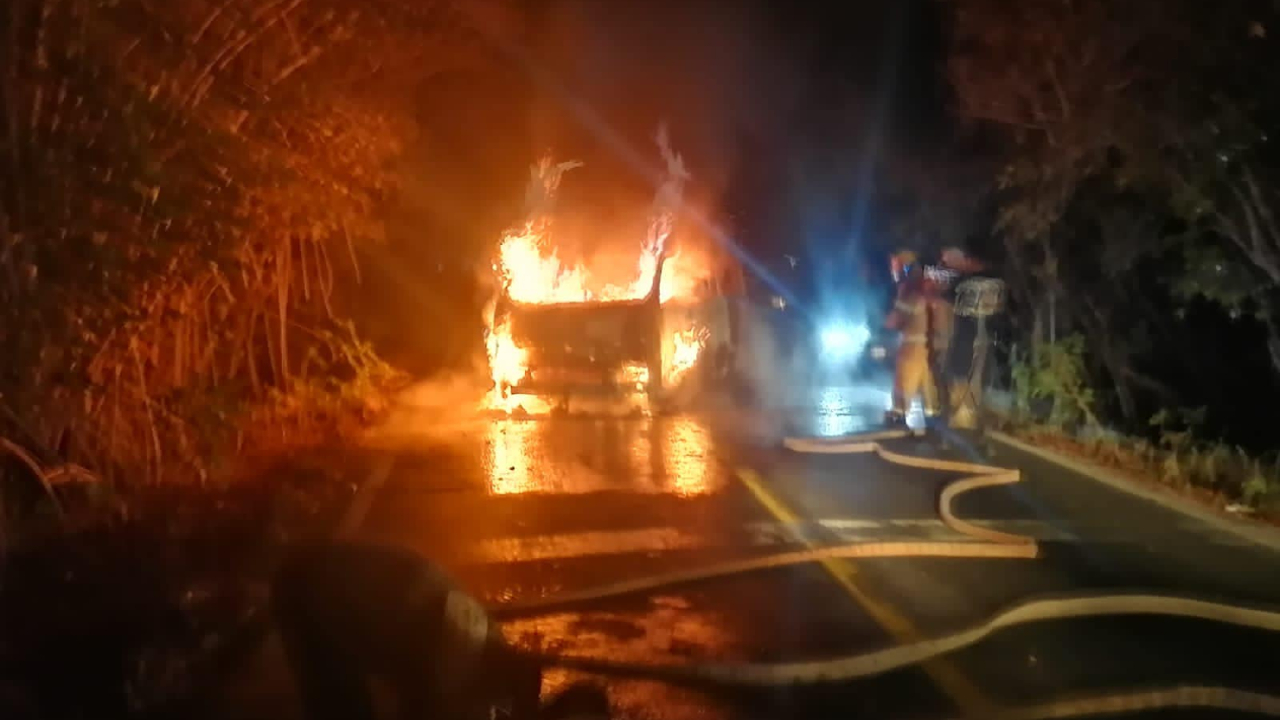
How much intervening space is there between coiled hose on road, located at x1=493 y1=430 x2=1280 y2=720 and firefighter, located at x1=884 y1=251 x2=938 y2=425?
3160 mm

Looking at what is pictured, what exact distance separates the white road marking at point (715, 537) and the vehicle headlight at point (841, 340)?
524 inches

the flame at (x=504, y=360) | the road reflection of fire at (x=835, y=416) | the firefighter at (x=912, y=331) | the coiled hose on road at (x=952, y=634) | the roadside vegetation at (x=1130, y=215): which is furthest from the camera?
the flame at (x=504, y=360)

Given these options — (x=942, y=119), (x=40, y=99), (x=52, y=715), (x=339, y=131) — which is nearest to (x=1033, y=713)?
(x=52, y=715)

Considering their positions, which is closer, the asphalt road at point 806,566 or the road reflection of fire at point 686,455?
the asphalt road at point 806,566

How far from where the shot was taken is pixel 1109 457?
492 inches

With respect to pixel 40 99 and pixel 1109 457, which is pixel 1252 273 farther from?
pixel 40 99

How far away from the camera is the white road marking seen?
828cm

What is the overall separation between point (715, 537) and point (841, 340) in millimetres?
14495

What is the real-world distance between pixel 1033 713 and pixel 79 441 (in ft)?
25.1

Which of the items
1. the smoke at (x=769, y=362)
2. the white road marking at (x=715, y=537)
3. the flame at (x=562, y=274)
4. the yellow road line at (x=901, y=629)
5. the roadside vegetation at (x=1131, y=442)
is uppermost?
the flame at (x=562, y=274)

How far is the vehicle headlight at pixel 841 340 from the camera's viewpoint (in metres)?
22.6

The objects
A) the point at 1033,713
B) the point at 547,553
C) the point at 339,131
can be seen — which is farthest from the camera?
the point at 339,131

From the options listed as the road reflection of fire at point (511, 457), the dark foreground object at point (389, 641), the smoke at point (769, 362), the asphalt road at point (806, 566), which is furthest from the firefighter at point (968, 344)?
the dark foreground object at point (389, 641)

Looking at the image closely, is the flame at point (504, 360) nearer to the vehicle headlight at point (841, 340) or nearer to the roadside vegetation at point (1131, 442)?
the vehicle headlight at point (841, 340)
